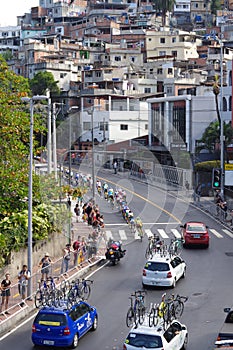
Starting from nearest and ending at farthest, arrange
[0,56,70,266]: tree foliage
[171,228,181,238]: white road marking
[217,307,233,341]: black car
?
[217,307,233,341]: black car, [0,56,70,266]: tree foliage, [171,228,181,238]: white road marking

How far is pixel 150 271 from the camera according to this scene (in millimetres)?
29250

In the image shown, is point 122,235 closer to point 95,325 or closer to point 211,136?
point 95,325

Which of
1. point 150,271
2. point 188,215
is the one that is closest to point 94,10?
point 188,215

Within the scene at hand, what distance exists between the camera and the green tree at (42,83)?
104 metres

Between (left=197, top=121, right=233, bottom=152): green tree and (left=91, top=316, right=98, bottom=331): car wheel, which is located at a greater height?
(left=91, top=316, right=98, bottom=331): car wheel

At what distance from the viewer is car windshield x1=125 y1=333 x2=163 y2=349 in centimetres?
1883

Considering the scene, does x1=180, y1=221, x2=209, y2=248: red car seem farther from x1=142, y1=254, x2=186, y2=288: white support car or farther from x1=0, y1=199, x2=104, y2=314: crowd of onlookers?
x1=142, y1=254, x2=186, y2=288: white support car

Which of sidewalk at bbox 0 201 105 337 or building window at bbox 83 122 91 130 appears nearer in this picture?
sidewalk at bbox 0 201 105 337

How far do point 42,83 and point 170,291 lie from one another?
79679 millimetres

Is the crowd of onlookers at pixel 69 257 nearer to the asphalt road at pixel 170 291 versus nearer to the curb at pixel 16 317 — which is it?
the curb at pixel 16 317

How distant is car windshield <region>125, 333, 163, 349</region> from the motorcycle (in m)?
15.7

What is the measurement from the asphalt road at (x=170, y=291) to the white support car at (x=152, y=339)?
4.89 ft

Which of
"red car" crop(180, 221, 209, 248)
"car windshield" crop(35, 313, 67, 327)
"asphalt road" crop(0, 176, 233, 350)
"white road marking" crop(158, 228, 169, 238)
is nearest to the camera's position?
"car windshield" crop(35, 313, 67, 327)

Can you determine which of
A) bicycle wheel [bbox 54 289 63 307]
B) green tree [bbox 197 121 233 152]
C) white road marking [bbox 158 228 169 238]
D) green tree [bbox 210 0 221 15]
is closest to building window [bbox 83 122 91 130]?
green tree [bbox 197 121 233 152]
